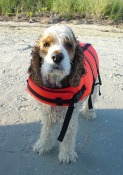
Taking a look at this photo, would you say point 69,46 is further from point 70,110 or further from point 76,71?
point 70,110

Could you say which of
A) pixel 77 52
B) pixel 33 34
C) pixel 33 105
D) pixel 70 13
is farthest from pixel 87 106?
pixel 70 13

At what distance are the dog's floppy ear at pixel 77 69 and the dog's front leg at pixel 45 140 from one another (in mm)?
756

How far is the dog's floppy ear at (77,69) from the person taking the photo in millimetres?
3822

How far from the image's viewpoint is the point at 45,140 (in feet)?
14.6

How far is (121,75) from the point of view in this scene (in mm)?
6527

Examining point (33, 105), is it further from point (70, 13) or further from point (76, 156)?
point (70, 13)

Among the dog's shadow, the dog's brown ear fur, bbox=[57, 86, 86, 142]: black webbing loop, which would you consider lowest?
the dog's shadow

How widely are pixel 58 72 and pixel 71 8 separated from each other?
22.6 ft

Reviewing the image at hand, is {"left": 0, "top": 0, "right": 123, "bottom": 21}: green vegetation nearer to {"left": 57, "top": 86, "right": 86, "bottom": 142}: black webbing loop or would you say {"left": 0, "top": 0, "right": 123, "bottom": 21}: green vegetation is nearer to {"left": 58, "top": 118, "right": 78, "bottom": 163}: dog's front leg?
{"left": 58, "top": 118, "right": 78, "bottom": 163}: dog's front leg

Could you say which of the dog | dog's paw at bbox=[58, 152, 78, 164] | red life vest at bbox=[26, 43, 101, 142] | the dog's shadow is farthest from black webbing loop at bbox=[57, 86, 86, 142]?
the dog's shadow

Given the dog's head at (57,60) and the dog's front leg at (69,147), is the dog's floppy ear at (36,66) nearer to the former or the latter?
the dog's head at (57,60)

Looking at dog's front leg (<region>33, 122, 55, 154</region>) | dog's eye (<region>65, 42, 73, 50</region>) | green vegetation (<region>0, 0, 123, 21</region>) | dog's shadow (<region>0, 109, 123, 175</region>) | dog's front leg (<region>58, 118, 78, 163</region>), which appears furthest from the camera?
green vegetation (<region>0, 0, 123, 21</region>)

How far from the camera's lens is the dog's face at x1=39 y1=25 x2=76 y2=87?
11.7 feet

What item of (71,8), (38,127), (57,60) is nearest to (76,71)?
(57,60)
